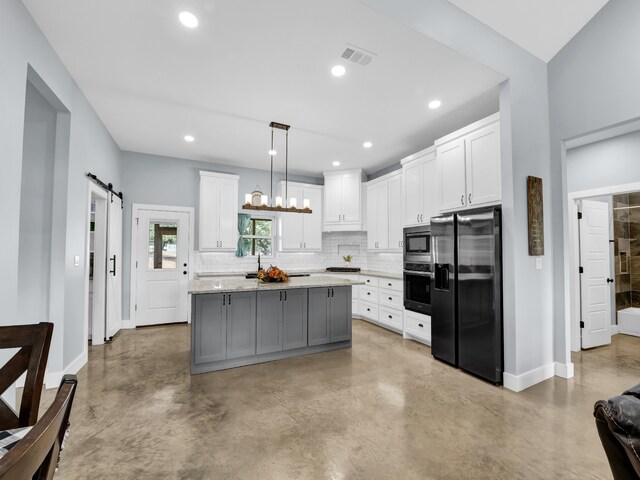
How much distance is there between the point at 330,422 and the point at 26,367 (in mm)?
1945

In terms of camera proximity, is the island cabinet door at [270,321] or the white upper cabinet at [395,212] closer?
the island cabinet door at [270,321]

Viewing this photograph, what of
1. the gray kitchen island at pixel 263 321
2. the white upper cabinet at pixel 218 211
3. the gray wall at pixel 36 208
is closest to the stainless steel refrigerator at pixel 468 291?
the gray kitchen island at pixel 263 321

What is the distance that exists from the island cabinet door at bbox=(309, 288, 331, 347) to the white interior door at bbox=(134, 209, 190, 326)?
9.18ft

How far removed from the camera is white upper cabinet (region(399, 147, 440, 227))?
13.8ft

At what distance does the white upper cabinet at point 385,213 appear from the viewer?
202 inches

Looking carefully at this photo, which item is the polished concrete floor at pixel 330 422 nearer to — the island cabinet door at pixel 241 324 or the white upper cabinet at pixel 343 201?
→ the island cabinet door at pixel 241 324

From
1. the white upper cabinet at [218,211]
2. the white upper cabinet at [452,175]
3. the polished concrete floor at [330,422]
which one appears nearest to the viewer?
the polished concrete floor at [330,422]

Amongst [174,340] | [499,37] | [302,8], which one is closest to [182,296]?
[174,340]

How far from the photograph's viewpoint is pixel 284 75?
2957 millimetres

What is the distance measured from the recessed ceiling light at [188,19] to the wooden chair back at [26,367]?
2.25 m

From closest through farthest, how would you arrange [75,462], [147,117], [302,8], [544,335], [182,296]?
[75,462] → [302,8] → [544,335] → [147,117] → [182,296]

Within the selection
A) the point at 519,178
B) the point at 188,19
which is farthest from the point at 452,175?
the point at 188,19

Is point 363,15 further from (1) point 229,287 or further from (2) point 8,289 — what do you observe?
(2) point 8,289

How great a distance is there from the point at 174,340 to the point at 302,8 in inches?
174
